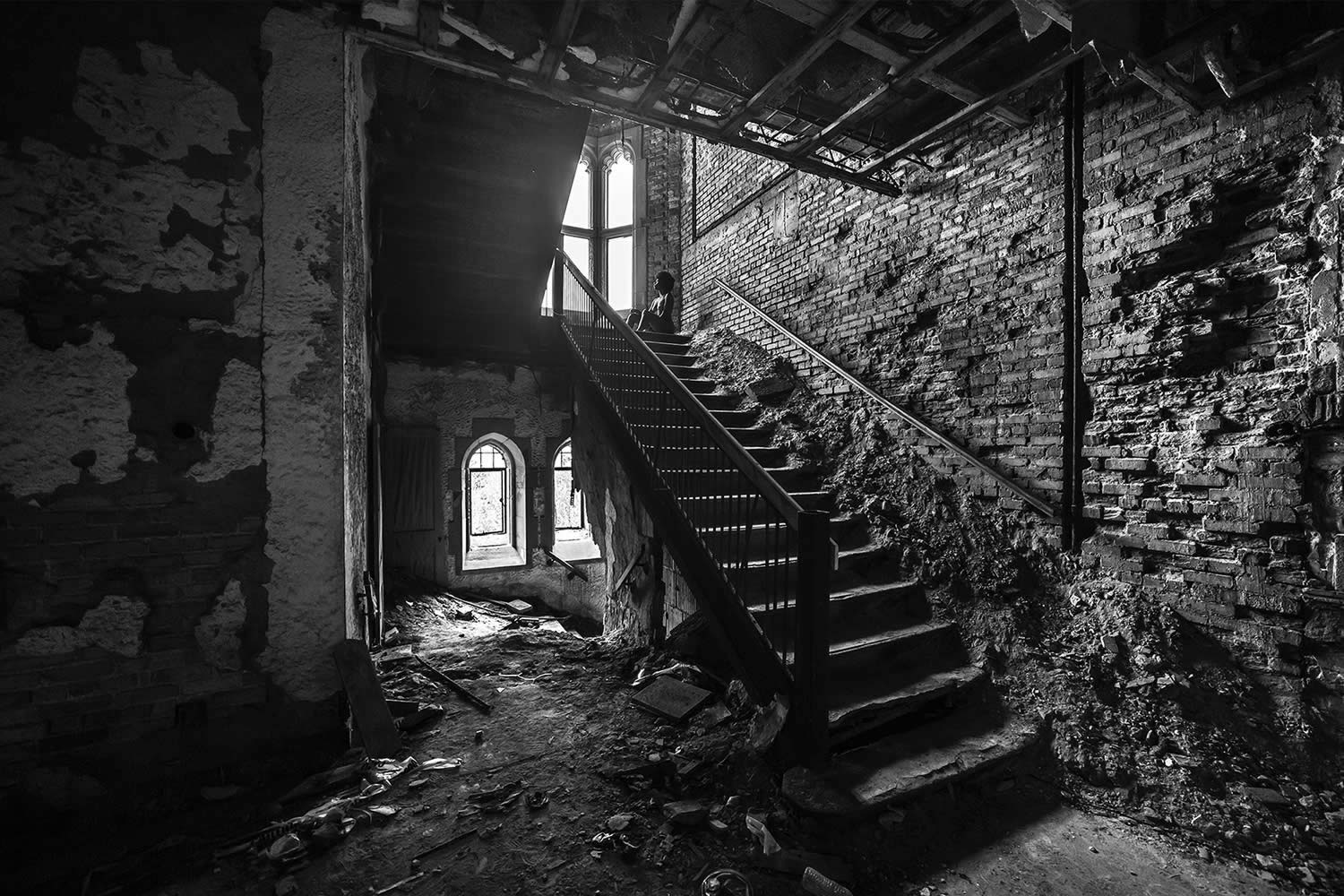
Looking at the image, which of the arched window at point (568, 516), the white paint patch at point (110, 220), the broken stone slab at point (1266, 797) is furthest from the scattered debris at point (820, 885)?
the arched window at point (568, 516)

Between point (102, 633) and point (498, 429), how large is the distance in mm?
6134

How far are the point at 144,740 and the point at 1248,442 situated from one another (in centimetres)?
544

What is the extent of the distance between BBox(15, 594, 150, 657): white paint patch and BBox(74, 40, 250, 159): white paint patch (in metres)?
2.03

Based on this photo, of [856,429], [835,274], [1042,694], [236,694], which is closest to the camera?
[236,694]

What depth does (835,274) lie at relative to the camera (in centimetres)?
544

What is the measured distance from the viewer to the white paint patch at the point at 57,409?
2.27m

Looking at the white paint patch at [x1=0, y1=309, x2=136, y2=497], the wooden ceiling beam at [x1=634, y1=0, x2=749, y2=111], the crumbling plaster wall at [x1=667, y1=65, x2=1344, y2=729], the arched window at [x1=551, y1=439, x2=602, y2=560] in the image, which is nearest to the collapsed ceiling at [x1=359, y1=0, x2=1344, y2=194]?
the wooden ceiling beam at [x1=634, y1=0, x2=749, y2=111]

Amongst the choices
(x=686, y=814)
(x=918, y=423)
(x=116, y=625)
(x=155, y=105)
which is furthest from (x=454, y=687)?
(x=918, y=423)

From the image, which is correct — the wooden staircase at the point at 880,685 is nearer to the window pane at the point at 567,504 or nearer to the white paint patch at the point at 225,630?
the white paint patch at the point at 225,630

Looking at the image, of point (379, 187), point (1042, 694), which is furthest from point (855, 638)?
point (379, 187)

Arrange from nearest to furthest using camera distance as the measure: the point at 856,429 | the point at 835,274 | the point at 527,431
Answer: the point at 856,429
the point at 835,274
the point at 527,431

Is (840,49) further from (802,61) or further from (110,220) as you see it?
(110,220)

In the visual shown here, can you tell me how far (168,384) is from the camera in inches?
97.6

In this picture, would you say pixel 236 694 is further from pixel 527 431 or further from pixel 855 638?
pixel 527 431
